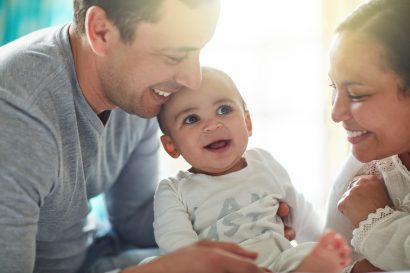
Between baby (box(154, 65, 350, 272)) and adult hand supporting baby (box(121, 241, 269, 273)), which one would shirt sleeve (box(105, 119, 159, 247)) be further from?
adult hand supporting baby (box(121, 241, 269, 273))

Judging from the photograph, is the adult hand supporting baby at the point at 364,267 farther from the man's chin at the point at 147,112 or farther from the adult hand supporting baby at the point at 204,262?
the man's chin at the point at 147,112

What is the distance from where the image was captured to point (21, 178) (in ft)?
4.29

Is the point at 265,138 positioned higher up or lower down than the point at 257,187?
lower down

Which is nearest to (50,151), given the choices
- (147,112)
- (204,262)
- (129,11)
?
(147,112)

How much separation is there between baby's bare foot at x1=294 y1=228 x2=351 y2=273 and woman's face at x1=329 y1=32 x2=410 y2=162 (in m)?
0.38

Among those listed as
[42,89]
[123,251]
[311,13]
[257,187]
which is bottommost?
[123,251]

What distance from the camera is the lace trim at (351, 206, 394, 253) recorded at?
4.49ft

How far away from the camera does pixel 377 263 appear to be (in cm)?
135

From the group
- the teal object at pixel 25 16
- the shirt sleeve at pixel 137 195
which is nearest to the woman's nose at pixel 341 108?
the shirt sleeve at pixel 137 195

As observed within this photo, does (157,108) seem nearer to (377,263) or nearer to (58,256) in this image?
(58,256)

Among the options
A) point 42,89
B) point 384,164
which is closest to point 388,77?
point 384,164

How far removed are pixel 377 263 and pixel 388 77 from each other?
1.51 feet

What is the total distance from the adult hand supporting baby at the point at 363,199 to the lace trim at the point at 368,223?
3cm

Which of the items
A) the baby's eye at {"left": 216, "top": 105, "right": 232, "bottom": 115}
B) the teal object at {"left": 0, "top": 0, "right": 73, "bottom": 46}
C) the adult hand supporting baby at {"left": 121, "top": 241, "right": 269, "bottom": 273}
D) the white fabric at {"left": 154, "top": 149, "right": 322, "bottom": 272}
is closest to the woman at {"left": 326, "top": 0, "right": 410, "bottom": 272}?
the white fabric at {"left": 154, "top": 149, "right": 322, "bottom": 272}
